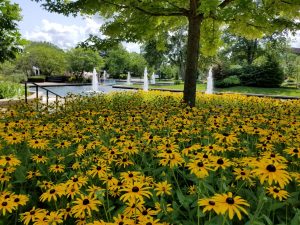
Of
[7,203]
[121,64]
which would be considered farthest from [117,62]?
[7,203]

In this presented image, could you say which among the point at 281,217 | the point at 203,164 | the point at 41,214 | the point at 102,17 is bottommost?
the point at 281,217

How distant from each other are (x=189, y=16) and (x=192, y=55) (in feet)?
3.91

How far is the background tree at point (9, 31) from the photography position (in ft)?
38.1

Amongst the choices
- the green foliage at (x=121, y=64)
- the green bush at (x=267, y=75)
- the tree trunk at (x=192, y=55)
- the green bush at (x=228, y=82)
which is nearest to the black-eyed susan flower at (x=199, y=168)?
the tree trunk at (x=192, y=55)

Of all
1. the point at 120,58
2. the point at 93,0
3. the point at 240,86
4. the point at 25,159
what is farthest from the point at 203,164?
the point at 120,58

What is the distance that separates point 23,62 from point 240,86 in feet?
124

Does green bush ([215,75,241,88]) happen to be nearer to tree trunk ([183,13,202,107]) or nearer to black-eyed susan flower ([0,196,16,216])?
tree trunk ([183,13,202,107])

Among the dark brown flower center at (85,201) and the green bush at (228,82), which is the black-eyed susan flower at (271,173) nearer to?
the dark brown flower center at (85,201)

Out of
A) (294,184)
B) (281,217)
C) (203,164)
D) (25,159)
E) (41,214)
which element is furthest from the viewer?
(25,159)

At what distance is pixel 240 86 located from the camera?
3059 cm

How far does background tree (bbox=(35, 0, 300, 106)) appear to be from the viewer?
898 cm

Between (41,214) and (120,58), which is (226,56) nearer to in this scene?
(120,58)

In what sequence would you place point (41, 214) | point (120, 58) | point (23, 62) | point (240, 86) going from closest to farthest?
1. point (41, 214)
2. point (240, 86)
3. point (23, 62)
4. point (120, 58)

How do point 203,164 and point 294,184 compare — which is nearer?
point 203,164
